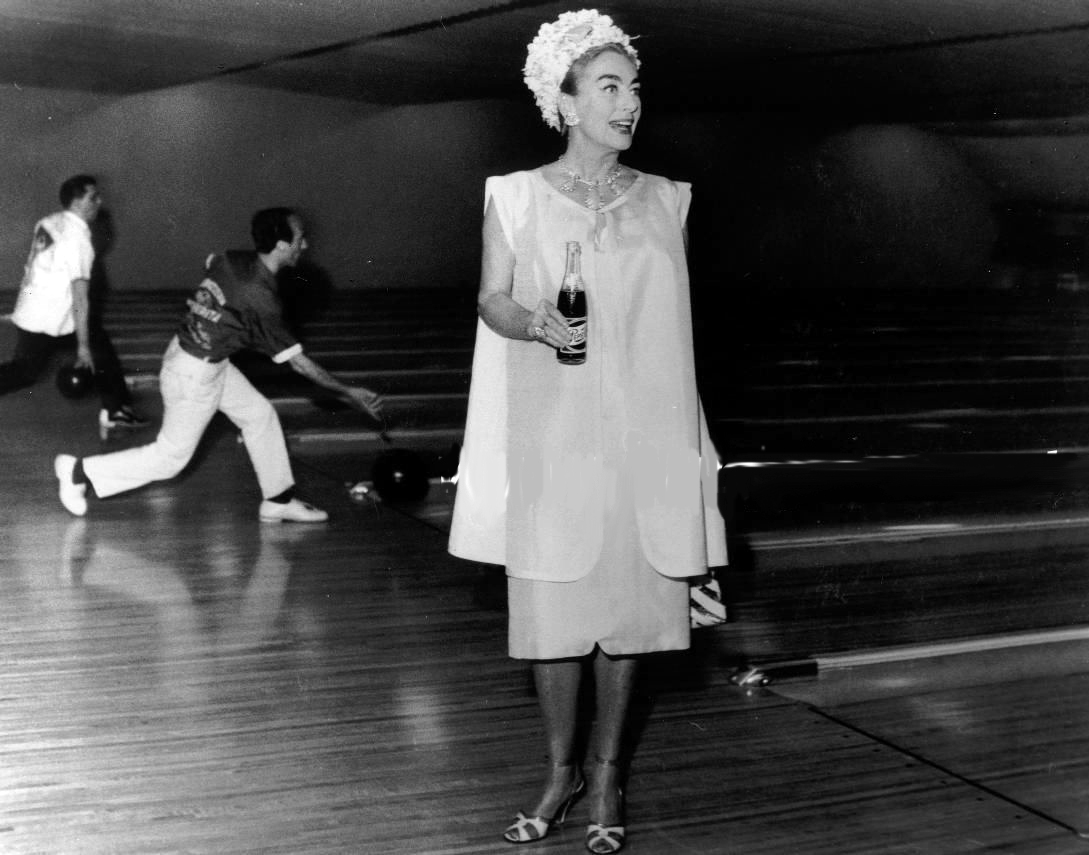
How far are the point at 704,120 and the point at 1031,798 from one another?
1212cm

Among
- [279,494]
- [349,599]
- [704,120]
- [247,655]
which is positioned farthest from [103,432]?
[704,120]

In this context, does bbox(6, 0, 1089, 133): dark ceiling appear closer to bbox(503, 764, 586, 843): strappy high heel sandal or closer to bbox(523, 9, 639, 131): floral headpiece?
bbox(523, 9, 639, 131): floral headpiece

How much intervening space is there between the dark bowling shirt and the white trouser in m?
0.15

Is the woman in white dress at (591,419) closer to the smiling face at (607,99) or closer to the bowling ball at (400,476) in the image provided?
the smiling face at (607,99)

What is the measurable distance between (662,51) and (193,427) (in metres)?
7.54

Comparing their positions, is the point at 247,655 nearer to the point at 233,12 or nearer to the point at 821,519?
the point at 821,519

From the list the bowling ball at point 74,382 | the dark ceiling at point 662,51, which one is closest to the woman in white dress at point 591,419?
the dark ceiling at point 662,51

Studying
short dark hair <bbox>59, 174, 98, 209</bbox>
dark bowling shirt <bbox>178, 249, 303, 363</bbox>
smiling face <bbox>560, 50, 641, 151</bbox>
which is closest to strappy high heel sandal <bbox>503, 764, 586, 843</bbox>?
smiling face <bbox>560, 50, 641, 151</bbox>

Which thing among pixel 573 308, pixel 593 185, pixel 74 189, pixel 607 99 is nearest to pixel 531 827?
pixel 573 308

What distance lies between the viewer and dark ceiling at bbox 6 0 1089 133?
909 centimetres

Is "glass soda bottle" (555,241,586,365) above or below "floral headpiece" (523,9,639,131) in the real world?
below

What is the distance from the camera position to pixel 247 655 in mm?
3660

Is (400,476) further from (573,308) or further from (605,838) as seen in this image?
(573,308)

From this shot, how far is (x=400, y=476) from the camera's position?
5.86 m
